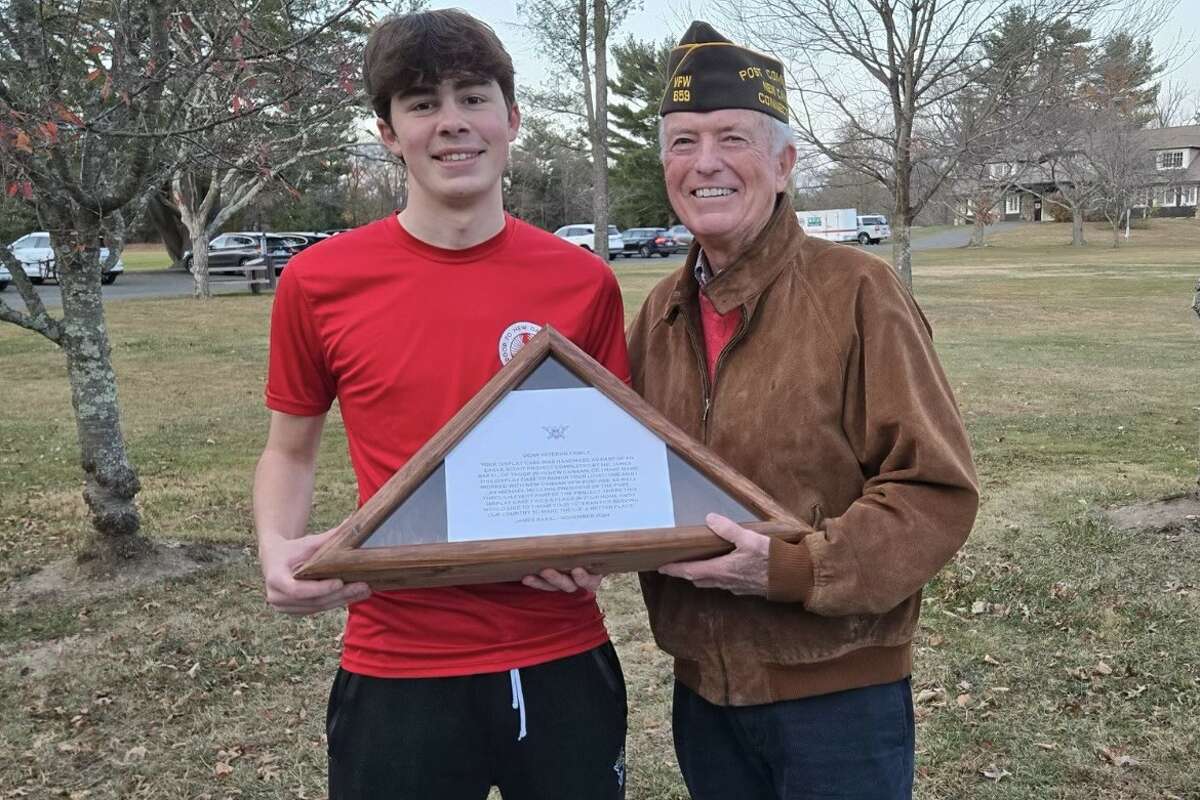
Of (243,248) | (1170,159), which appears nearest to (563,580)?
(243,248)

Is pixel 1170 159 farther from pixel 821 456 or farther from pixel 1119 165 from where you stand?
pixel 821 456

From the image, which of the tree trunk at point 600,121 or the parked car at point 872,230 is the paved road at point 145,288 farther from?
the parked car at point 872,230

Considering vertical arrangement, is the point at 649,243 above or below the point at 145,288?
above

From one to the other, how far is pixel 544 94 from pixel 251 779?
20.3 meters

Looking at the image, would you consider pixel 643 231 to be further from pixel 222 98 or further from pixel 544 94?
pixel 222 98

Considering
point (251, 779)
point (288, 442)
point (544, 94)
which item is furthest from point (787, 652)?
point (544, 94)

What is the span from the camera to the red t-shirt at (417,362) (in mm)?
1992

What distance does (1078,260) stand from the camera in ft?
127

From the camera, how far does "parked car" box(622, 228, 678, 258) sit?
45.4 meters

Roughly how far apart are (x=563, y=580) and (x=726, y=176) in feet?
2.85

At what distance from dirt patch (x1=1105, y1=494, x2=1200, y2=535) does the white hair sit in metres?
5.33

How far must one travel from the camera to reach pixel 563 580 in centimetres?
186

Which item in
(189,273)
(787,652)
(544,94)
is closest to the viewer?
(787,652)

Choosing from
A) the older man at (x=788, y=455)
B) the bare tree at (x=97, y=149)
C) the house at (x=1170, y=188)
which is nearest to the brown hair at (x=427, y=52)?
the older man at (x=788, y=455)
